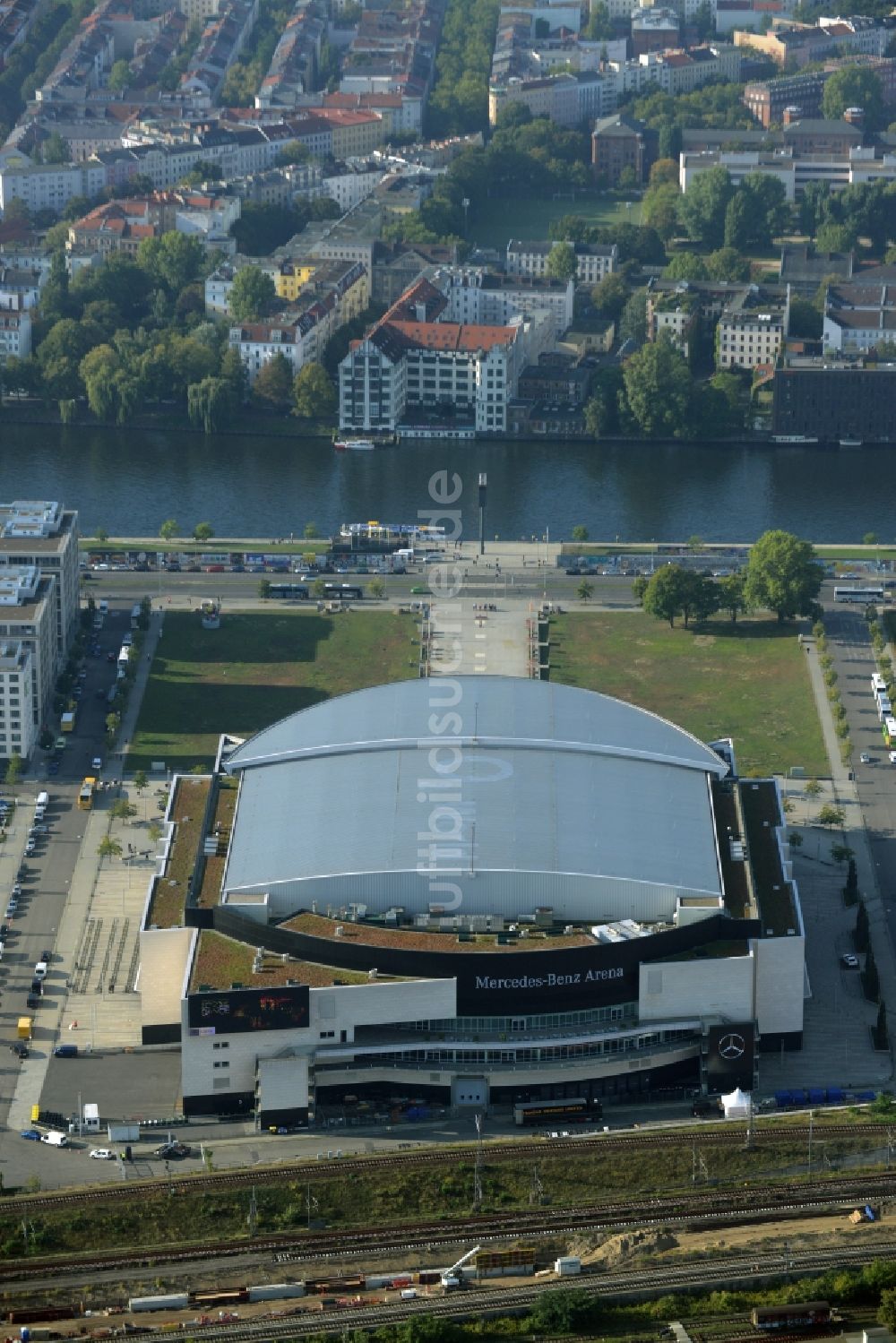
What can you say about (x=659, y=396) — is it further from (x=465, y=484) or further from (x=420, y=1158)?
(x=420, y=1158)

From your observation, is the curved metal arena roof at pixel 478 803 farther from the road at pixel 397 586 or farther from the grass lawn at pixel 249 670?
the road at pixel 397 586

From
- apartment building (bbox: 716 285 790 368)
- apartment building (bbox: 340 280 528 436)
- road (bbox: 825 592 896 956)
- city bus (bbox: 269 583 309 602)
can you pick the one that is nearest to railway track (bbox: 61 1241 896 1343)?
road (bbox: 825 592 896 956)

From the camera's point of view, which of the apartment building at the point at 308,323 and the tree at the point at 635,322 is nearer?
the apartment building at the point at 308,323

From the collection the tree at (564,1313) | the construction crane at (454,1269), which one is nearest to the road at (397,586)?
the construction crane at (454,1269)

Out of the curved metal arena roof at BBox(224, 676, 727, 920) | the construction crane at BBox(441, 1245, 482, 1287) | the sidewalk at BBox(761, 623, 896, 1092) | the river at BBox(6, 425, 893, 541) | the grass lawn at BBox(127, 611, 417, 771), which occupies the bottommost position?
the river at BBox(6, 425, 893, 541)

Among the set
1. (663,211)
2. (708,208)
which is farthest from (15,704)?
(663,211)

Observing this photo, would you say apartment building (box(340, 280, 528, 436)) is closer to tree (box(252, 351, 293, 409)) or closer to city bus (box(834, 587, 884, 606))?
tree (box(252, 351, 293, 409))
